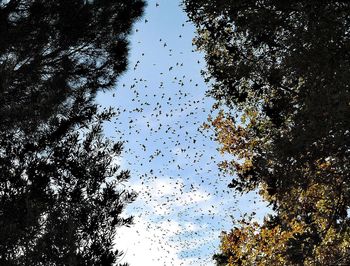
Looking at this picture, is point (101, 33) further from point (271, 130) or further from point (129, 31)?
point (271, 130)

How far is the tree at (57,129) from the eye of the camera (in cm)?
846

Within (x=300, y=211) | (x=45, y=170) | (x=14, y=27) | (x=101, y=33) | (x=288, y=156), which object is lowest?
(x=288, y=156)

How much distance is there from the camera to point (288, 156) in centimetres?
728

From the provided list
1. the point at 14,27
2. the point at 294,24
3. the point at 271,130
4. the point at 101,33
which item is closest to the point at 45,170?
the point at 14,27

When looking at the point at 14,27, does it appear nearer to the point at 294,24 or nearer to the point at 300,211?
the point at 294,24

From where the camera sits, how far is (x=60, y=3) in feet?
34.8

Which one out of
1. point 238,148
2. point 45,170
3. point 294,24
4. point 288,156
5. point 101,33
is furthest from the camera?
point 238,148

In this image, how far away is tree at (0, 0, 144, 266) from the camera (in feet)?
27.8

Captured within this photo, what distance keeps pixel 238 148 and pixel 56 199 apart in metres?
6.18

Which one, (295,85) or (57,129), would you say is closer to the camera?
(295,85)

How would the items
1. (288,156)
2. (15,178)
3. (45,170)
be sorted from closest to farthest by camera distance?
(288,156) < (15,178) < (45,170)

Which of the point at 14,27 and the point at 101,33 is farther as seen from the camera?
the point at 101,33

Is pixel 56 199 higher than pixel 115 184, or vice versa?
pixel 115 184

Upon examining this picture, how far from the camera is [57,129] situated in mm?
11102
